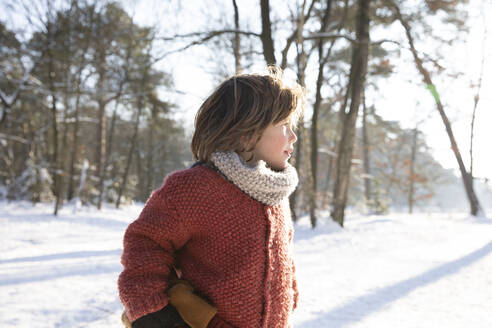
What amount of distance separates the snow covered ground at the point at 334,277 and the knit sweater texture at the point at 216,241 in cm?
244

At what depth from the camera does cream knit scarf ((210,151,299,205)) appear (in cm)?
117

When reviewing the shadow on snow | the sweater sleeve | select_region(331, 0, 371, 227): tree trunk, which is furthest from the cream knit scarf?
select_region(331, 0, 371, 227): tree trunk

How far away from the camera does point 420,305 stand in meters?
3.88

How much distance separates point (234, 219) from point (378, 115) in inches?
665

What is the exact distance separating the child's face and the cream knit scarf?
0.23ft

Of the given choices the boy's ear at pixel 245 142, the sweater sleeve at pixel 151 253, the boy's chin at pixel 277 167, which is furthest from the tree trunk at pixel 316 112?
the sweater sleeve at pixel 151 253

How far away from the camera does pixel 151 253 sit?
3.51 feet

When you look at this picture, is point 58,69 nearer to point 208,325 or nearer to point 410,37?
point 410,37

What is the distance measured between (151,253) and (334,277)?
4.43 metres

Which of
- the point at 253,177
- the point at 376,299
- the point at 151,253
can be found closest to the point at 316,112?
the point at 376,299

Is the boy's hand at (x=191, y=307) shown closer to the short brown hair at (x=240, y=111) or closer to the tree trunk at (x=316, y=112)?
the short brown hair at (x=240, y=111)

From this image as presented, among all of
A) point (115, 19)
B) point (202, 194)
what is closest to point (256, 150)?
point (202, 194)

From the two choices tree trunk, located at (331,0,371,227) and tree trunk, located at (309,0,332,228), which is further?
tree trunk, located at (309,0,332,228)

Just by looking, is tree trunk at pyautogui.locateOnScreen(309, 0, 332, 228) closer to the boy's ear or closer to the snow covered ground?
the snow covered ground
